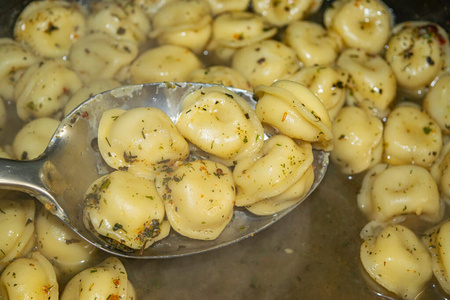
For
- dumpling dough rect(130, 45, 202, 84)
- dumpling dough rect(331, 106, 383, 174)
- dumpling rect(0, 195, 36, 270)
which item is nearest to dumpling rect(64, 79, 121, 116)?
dumpling dough rect(130, 45, 202, 84)

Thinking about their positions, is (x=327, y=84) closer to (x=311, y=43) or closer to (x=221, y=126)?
(x=311, y=43)

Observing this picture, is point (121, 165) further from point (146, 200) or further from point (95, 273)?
point (95, 273)

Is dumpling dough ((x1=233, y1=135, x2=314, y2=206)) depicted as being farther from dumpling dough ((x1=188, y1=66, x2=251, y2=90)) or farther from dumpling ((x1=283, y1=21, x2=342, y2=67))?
dumpling ((x1=283, y1=21, x2=342, y2=67))

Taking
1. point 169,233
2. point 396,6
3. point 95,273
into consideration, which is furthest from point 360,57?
point 95,273

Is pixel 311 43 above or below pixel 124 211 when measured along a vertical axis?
above

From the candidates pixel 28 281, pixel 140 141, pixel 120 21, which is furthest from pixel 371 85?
pixel 28 281

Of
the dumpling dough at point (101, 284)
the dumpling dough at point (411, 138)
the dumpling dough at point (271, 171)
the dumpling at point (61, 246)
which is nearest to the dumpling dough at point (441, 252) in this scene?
the dumpling dough at point (411, 138)
